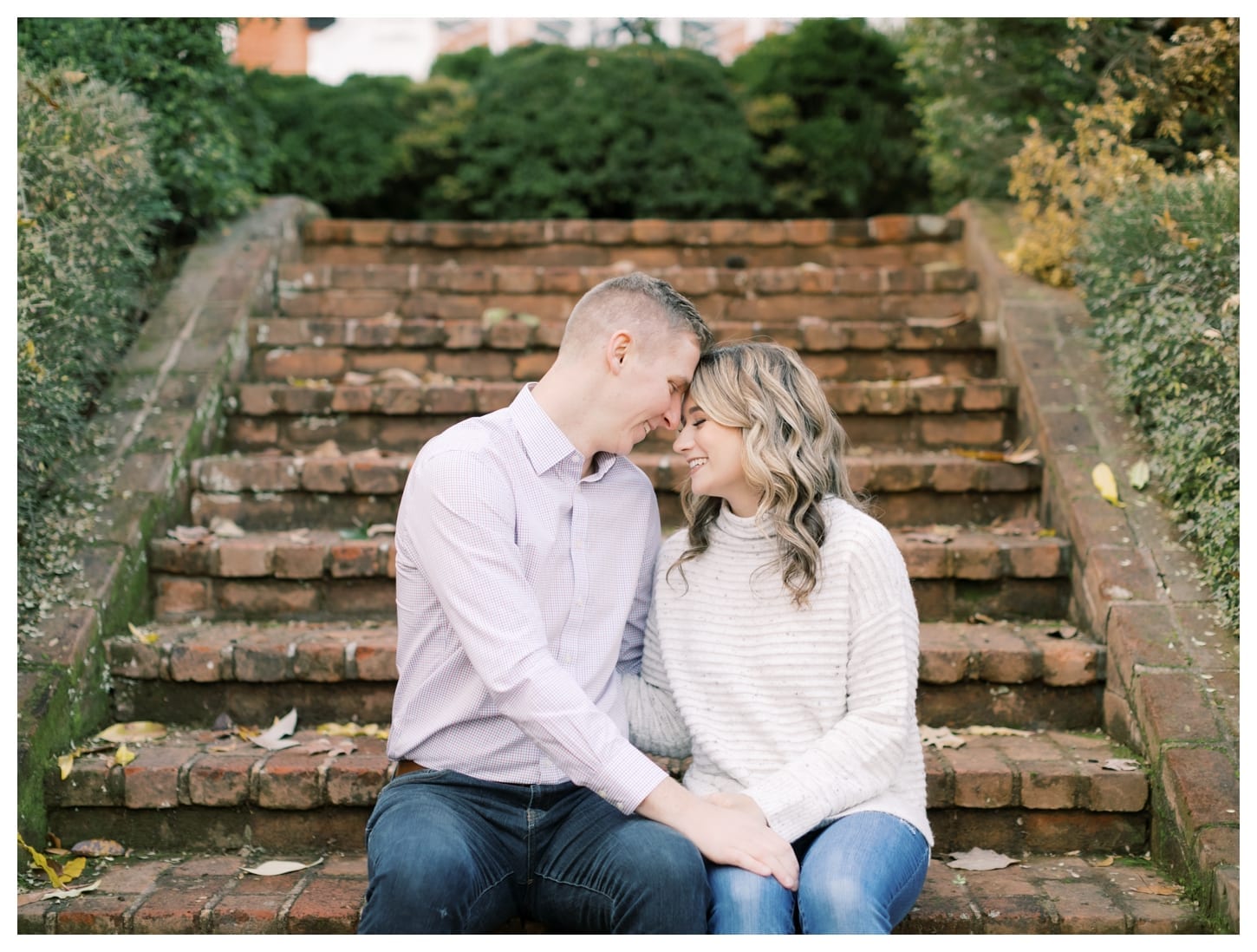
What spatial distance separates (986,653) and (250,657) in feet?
6.65

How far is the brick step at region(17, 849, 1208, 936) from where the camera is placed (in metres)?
2.36

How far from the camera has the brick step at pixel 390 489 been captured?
370 cm

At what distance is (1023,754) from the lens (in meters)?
2.83

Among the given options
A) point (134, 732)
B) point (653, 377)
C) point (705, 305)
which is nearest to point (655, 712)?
point (653, 377)

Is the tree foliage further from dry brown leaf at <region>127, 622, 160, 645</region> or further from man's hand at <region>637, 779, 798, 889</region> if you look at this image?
dry brown leaf at <region>127, 622, 160, 645</region>

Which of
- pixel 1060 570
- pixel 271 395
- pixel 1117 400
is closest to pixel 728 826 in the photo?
pixel 1060 570

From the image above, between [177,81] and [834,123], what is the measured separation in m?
4.31

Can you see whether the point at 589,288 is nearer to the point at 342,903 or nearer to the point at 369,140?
the point at 342,903

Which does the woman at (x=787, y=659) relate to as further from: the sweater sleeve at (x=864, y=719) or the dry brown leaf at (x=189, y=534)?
the dry brown leaf at (x=189, y=534)

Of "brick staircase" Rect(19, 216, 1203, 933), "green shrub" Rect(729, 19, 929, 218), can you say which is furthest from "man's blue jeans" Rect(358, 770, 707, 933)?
"green shrub" Rect(729, 19, 929, 218)

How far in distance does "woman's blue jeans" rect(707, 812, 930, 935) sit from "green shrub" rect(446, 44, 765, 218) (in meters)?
5.60

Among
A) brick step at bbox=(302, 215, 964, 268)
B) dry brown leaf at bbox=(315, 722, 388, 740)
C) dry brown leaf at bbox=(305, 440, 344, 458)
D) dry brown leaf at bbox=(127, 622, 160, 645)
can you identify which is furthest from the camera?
brick step at bbox=(302, 215, 964, 268)

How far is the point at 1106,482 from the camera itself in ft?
11.1

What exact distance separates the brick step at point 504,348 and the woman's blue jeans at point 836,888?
8.77 ft
